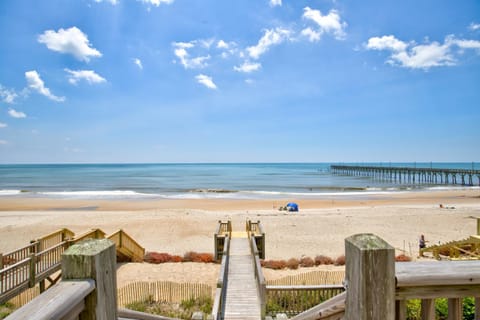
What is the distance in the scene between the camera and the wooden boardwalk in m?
8.87

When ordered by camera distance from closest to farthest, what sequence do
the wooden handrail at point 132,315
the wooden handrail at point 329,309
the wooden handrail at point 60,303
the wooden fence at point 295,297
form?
the wooden handrail at point 60,303
the wooden handrail at point 329,309
the wooden handrail at point 132,315
the wooden fence at point 295,297

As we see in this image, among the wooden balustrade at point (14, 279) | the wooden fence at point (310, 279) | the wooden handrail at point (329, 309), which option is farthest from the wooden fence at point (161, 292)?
the wooden handrail at point (329, 309)

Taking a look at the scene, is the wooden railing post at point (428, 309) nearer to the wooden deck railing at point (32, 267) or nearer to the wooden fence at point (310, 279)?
the wooden deck railing at point (32, 267)

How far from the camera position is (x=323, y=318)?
Result: 81.7 inches

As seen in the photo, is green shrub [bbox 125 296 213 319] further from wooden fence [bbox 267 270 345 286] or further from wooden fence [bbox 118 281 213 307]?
wooden fence [bbox 267 270 345 286]

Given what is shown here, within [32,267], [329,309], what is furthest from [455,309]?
[32,267]

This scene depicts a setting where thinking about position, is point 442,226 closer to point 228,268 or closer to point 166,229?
point 228,268

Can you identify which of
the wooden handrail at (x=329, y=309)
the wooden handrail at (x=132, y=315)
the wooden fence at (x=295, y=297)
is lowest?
the wooden fence at (x=295, y=297)

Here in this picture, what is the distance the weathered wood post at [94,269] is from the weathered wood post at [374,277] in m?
1.39

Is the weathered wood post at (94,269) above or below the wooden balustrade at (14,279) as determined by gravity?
above

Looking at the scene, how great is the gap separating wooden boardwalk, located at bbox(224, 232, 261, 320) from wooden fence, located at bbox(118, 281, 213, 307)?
1158mm

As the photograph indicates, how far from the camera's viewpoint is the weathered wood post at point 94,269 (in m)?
1.51

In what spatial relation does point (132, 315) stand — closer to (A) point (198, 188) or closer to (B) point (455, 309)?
(B) point (455, 309)

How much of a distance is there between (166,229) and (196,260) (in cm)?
810
